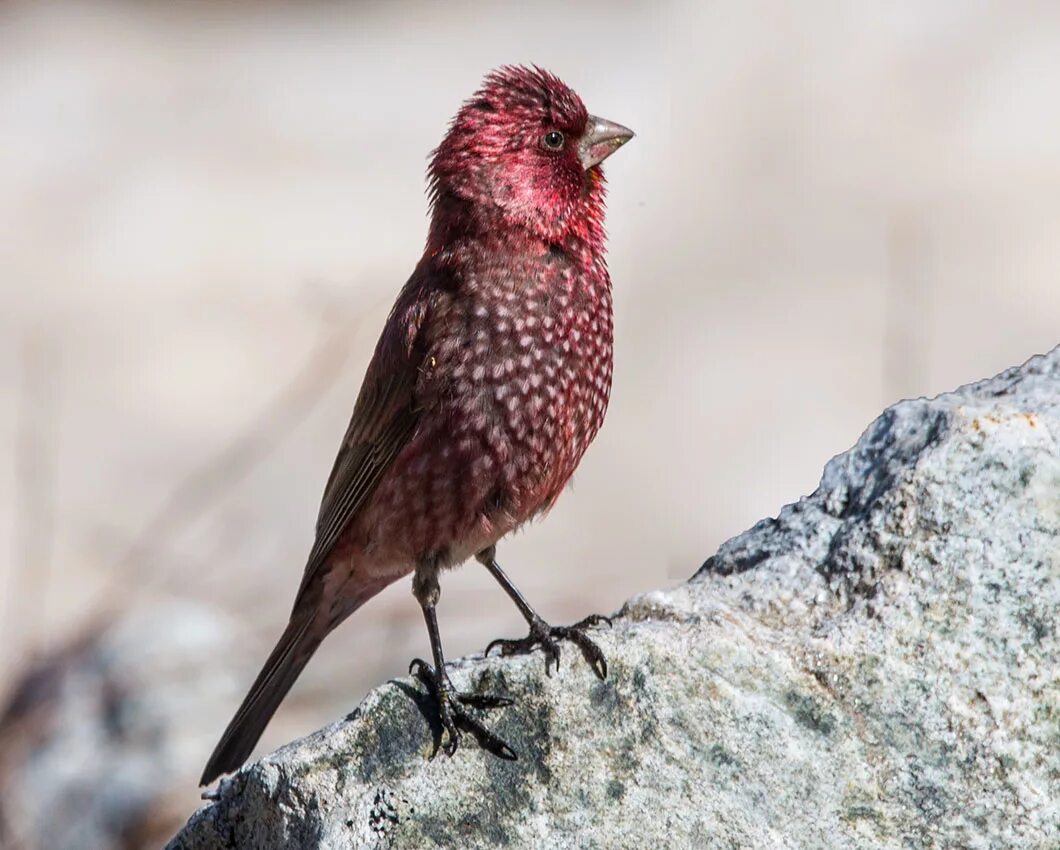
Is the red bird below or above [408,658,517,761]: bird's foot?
above

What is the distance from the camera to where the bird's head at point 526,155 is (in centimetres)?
498

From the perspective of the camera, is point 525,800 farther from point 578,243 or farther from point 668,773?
point 578,243

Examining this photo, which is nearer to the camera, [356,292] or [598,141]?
[598,141]

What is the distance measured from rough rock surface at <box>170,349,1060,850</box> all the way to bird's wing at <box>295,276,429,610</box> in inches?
43.4

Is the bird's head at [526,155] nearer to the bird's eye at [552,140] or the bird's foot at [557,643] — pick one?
the bird's eye at [552,140]

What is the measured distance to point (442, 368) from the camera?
4.83 m

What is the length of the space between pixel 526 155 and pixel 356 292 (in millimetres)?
5657

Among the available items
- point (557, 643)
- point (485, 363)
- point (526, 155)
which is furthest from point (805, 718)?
point (526, 155)

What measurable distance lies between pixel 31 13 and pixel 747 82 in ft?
19.8

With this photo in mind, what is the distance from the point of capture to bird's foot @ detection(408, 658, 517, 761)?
12.2 feet

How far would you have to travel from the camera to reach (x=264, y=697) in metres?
5.27

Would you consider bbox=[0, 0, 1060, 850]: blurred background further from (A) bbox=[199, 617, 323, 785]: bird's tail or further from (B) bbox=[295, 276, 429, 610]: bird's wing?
(B) bbox=[295, 276, 429, 610]: bird's wing

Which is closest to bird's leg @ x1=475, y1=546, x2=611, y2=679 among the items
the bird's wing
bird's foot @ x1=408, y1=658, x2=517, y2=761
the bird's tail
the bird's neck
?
bird's foot @ x1=408, y1=658, x2=517, y2=761

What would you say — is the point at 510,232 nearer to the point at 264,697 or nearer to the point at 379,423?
the point at 379,423
